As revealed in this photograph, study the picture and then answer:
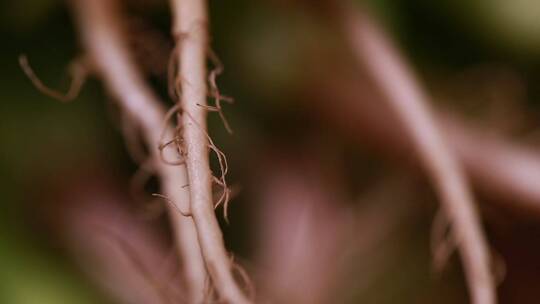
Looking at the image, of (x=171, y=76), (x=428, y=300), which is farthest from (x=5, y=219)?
(x=428, y=300)

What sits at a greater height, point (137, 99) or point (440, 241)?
point (137, 99)

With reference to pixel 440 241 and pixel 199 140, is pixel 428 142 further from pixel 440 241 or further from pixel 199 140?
pixel 199 140

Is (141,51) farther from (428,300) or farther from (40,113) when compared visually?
(428,300)

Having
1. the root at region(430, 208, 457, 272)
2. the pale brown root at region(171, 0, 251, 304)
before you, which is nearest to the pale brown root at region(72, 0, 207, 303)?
the pale brown root at region(171, 0, 251, 304)

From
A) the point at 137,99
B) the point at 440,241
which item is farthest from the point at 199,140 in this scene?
the point at 440,241

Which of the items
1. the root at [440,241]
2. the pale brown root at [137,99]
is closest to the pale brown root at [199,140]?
the pale brown root at [137,99]

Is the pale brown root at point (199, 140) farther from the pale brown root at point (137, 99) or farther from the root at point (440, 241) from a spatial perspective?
the root at point (440, 241)

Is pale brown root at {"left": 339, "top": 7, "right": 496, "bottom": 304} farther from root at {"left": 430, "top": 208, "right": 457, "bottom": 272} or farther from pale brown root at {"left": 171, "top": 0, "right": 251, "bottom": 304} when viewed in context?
pale brown root at {"left": 171, "top": 0, "right": 251, "bottom": 304}
